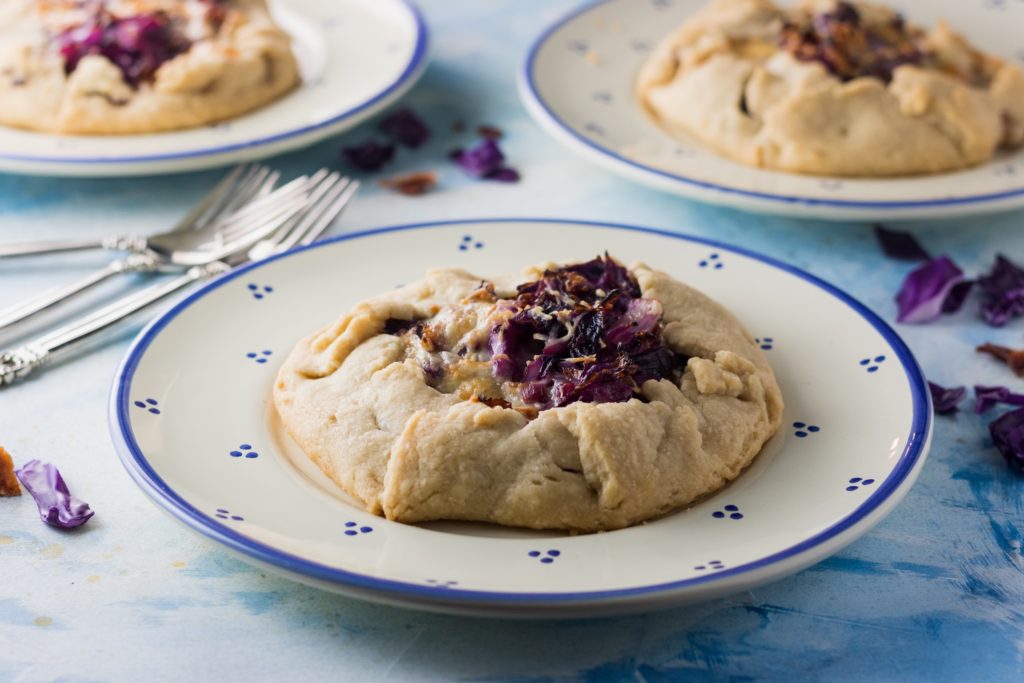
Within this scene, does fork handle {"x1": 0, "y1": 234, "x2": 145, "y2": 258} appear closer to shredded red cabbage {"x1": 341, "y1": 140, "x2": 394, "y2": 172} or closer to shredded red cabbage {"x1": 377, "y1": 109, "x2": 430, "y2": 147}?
shredded red cabbage {"x1": 341, "y1": 140, "x2": 394, "y2": 172}

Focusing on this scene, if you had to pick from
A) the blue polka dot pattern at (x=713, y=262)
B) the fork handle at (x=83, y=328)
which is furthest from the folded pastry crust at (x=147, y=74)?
the blue polka dot pattern at (x=713, y=262)

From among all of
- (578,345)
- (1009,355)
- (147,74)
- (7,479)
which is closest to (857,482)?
(578,345)

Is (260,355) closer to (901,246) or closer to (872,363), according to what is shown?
(872,363)

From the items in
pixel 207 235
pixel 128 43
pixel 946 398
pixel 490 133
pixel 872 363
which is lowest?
pixel 490 133

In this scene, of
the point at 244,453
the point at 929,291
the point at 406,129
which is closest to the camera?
the point at 244,453

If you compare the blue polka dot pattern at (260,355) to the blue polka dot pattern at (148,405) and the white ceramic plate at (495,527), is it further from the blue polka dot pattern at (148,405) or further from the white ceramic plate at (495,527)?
the blue polka dot pattern at (148,405)

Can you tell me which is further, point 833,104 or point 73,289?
point 833,104

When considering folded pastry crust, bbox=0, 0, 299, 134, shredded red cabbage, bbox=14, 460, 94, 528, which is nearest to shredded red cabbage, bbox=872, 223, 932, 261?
folded pastry crust, bbox=0, 0, 299, 134
